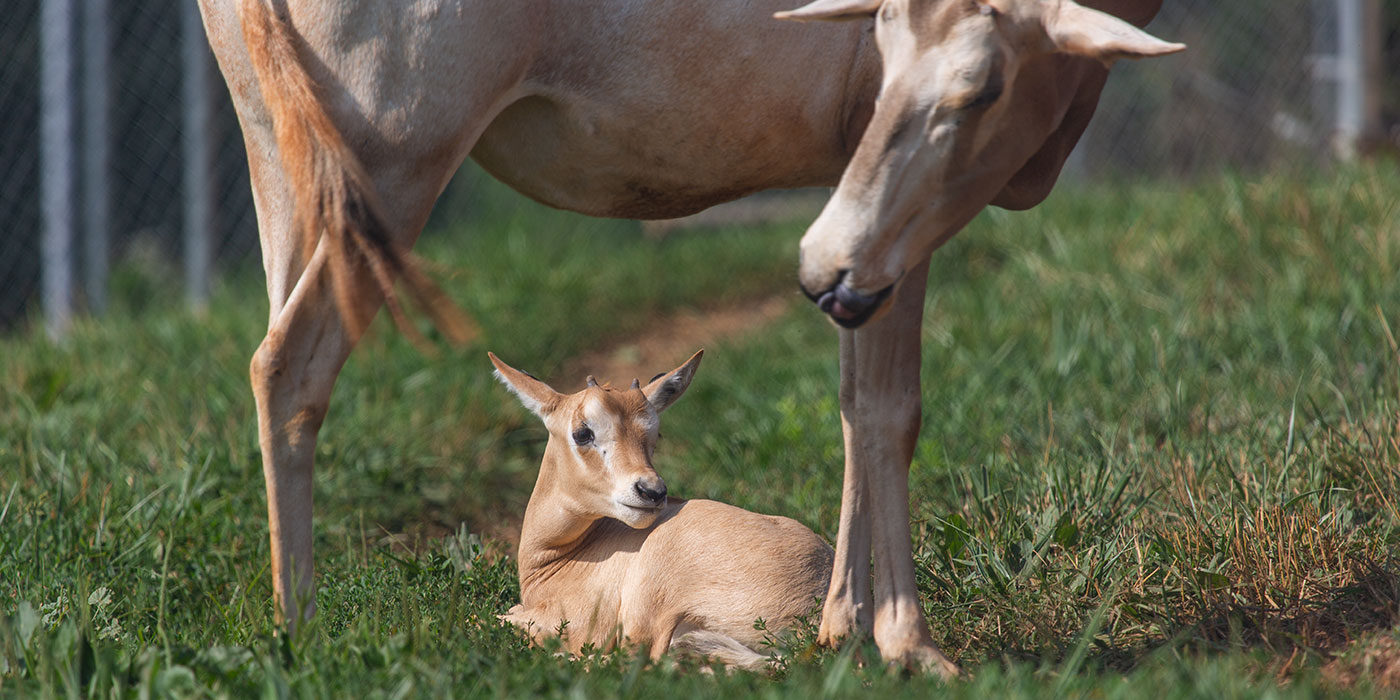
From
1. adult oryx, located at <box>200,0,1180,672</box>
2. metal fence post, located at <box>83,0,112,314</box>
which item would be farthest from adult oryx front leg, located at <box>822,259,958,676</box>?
metal fence post, located at <box>83,0,112,314</box>

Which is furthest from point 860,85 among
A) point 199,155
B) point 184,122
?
point 184,122

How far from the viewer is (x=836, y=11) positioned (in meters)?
2.46

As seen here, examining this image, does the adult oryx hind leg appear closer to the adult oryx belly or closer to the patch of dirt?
the adult oryx belly

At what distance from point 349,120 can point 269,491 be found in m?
0.90

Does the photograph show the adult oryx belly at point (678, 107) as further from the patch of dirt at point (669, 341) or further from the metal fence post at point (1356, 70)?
the metal fence post at point (1356, 70)

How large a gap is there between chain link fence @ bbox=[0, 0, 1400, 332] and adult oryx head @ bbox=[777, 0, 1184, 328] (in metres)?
5.55

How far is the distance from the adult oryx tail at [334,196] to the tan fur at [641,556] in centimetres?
62

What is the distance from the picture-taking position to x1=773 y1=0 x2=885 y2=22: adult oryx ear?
2455 millimetres

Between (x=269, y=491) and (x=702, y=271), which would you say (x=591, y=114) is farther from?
(x=702, y=271)

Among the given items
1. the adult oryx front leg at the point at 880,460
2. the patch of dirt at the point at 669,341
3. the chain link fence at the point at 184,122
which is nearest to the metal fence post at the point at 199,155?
the chain link fence at the point at 184,122

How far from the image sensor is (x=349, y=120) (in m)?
2.68

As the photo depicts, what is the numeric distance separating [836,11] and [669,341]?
14.1 feet

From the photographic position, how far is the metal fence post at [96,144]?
7.25 metres

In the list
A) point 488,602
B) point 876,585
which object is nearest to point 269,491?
point 488,602
